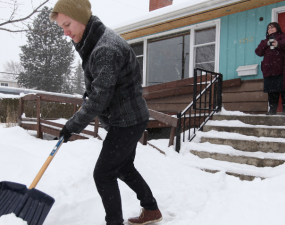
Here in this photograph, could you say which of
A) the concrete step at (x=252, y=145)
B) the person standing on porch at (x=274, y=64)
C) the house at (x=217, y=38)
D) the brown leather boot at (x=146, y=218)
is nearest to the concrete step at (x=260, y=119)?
the person standing on porch at (x=274, y=64)

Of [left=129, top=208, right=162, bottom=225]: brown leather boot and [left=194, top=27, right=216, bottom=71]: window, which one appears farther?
[left=194, top=27, right=216, bottom=71]: window

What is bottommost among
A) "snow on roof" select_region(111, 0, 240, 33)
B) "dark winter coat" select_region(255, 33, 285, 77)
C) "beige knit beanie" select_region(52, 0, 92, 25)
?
"beige knit beanie" select_region(52, 0, 92, 25)

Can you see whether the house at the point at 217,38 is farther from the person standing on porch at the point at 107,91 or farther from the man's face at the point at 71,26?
the man's face at the point at 71,26

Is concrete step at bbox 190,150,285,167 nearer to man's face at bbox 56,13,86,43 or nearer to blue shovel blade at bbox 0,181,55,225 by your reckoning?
blue shovel blade at bbox 0,181,55,225

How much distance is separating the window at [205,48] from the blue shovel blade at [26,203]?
6.38 meters

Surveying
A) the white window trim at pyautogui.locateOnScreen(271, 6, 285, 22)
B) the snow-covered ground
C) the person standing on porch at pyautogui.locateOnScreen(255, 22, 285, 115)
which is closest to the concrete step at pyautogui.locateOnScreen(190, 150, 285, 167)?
the snow-covered ground

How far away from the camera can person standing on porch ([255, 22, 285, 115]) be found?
4980 mm

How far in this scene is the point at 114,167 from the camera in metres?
1.95

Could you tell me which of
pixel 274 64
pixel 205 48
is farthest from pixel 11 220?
pixel 205 48

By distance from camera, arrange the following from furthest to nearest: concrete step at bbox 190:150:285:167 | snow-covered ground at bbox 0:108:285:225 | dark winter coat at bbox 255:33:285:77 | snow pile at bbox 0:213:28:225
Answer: dark winter coat at bbox 255:33:285:77, concrete step at bbox 190:150:285:167, snow-covered ground at bbox 0:108:285:225, snow pile at bbox 0:213:28:225

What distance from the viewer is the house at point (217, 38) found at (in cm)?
627

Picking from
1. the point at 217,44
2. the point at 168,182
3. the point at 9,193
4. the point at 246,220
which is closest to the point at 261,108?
the point at 217,44

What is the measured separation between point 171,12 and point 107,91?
6221mm

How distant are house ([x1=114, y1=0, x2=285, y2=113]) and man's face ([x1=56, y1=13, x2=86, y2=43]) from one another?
5.43m
